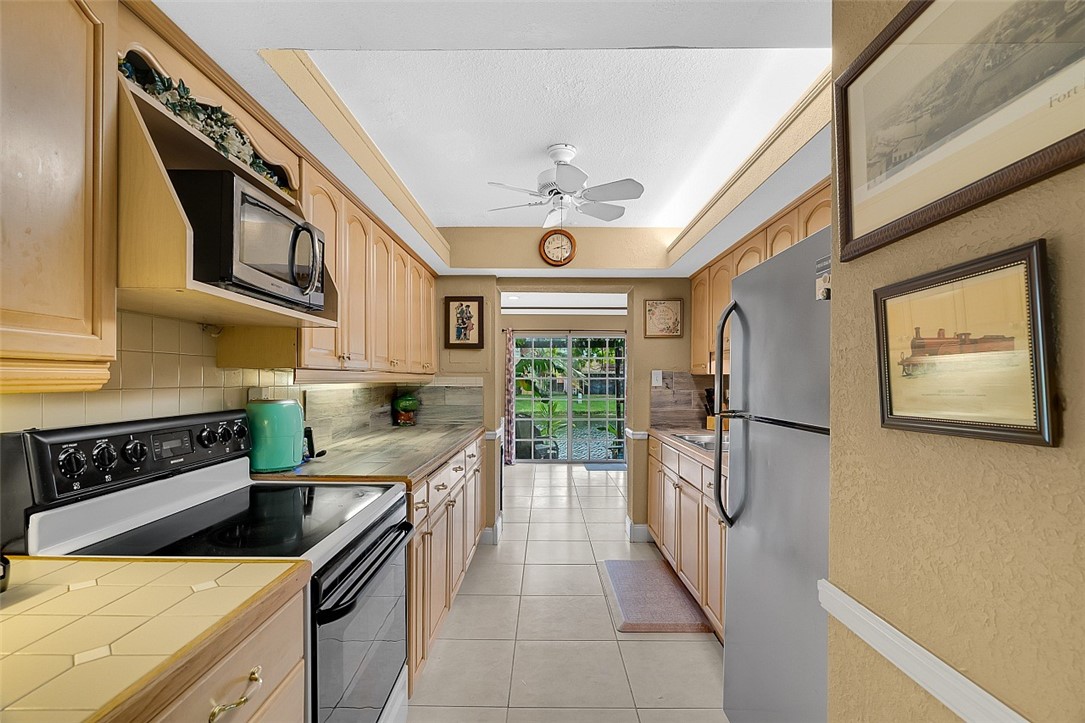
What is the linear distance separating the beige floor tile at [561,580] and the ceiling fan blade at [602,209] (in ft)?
7.26

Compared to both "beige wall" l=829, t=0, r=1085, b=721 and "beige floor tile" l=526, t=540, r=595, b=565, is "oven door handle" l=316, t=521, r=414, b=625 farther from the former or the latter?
"beige floor tile" l=526, t=540, r=595, b=565

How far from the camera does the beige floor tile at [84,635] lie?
76 centimetres

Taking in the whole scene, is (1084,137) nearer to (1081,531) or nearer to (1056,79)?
(1056,79)

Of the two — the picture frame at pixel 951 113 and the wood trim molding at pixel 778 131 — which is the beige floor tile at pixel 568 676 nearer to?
the picture frame at pixel 951 113

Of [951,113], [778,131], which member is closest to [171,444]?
[951,113]

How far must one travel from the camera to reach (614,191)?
2.50 metres

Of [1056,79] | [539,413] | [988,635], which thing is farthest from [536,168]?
[539,413]

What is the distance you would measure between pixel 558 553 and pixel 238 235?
320 centimetres

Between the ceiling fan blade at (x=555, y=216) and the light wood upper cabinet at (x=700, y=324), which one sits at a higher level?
the ceiling fan blade at (x=555, y=216)

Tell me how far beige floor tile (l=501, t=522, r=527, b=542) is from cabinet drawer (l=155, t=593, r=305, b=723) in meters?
3.13

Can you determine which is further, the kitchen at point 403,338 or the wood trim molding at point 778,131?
the wood trim molding at point 778,131

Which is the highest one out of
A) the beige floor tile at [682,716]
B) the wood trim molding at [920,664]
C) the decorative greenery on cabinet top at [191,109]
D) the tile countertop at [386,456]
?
the decorative greenery on cabinet top at [191,109]

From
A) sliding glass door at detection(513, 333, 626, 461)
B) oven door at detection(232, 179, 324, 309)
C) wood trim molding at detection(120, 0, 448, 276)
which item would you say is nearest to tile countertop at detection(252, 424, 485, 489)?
oven door at detection(232, 179, 324, 309)

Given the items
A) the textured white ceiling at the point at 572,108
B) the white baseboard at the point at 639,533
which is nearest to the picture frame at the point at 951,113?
the textured white ceiling at the point at 572,108
